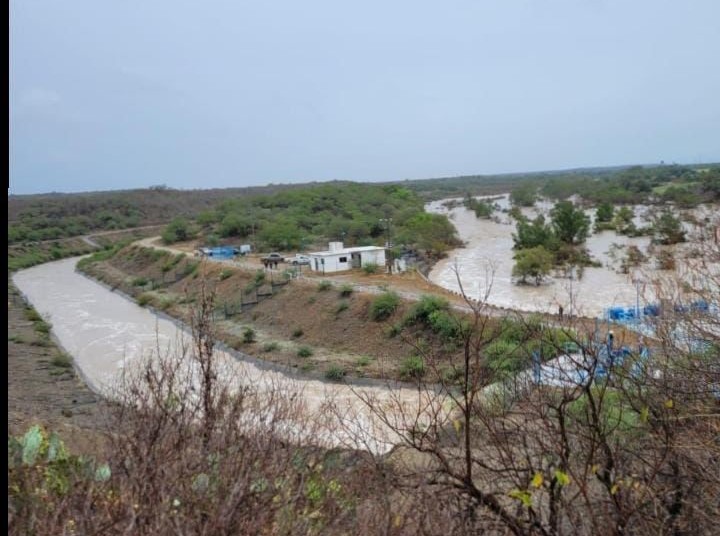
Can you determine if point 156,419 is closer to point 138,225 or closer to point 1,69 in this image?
point 1,69

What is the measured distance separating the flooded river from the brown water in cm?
403

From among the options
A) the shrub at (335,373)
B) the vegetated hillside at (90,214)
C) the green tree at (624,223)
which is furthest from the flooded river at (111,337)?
the green tree at (624,223)

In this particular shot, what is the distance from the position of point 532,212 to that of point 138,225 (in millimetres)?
37357

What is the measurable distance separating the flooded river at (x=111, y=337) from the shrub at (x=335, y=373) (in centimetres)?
29

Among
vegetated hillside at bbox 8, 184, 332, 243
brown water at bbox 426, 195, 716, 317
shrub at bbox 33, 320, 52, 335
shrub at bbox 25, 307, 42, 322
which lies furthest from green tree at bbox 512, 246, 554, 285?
vegetated hillside at bbox 8, 184, 332, 243

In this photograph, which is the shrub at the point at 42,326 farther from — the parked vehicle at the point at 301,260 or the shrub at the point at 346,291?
the parked vehicle at the point at 301,260

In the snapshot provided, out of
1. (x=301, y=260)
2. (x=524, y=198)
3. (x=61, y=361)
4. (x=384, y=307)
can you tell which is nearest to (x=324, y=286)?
(x=384, y=307)

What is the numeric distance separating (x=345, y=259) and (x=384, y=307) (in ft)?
27.9

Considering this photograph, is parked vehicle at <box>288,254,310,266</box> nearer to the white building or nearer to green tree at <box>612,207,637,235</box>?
the white building

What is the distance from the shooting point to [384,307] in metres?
18.9

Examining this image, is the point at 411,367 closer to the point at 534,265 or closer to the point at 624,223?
the point at 534,265

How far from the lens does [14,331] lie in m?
20.9

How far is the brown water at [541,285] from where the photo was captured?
65.2 ft

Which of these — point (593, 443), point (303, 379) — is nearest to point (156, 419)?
point (593, 443)
